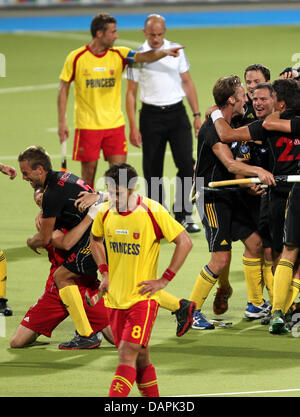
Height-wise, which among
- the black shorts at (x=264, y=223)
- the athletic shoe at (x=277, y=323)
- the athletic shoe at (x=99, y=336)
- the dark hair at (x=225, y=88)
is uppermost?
the dark hair at (x=225, y=88)

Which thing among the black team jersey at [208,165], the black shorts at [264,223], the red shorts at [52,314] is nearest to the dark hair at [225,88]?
the black team jersey at [208,165]

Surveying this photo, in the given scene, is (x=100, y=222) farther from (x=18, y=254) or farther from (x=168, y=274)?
(x=18, y=254)

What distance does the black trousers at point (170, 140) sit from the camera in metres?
13.4

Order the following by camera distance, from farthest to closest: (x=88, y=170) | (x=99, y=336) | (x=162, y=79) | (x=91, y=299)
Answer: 1. (x=162, y=79)
2. (x=88, y=170)
3. (x=99, y=336)
4. (x=91, y=299)

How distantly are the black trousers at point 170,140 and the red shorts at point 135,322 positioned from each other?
19.5 feet

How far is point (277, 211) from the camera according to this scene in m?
9.30

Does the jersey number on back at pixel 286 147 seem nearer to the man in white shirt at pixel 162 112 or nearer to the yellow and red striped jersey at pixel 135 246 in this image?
the yellow and red striped jersey at pixel 135 246

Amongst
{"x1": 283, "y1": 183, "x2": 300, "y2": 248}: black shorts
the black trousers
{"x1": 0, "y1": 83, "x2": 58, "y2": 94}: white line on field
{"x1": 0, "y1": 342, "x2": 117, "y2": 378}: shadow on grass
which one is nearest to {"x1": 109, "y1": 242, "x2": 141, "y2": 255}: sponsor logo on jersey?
{"x1": 0, "y1": 342, "x2": 117, "y2": 378}: shadow on grass

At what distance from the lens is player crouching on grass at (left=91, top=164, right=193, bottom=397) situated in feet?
24.0

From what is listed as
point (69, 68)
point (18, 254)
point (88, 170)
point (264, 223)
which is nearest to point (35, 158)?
point (264, 223)

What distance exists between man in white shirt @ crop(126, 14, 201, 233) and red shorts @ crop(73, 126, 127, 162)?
0.19m

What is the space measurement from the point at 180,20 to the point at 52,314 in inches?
1115

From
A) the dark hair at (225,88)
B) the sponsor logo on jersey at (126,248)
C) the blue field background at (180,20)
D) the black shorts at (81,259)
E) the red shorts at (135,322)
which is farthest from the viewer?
the blue field background at (180,20)
